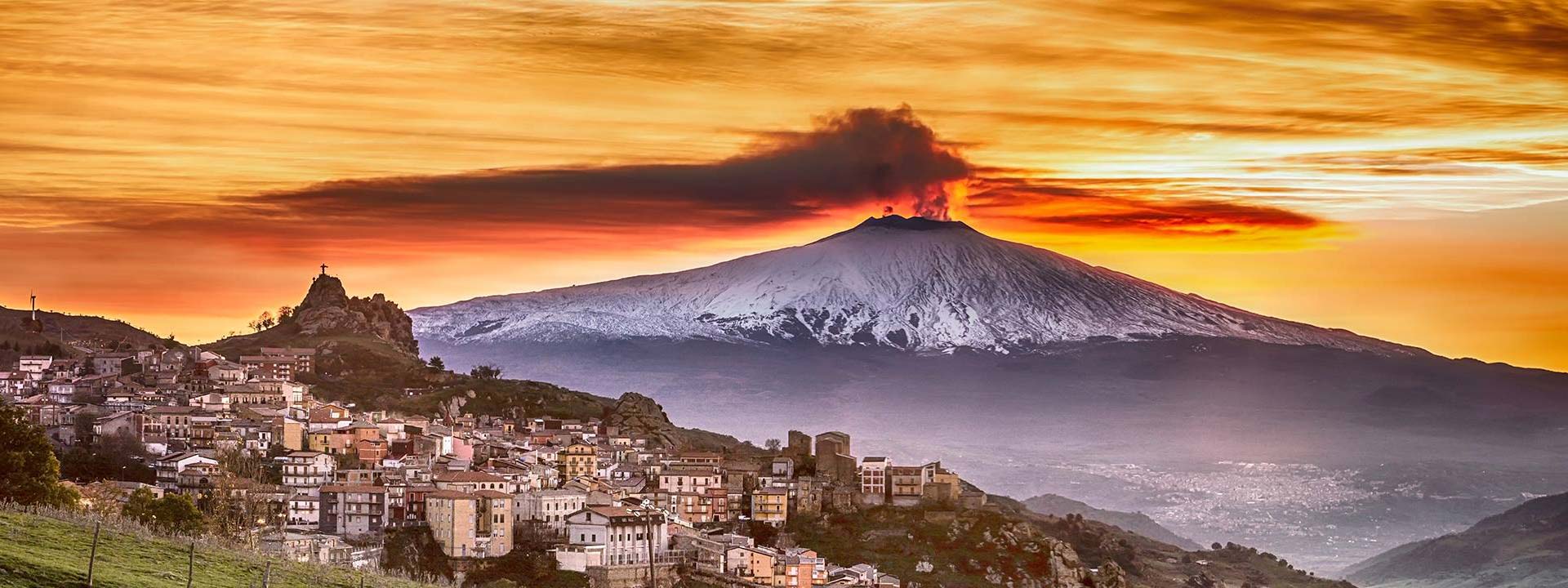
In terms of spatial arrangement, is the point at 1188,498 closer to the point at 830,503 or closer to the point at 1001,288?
the point at 1001,288

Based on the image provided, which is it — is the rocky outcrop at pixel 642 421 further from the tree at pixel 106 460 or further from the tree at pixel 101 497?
the tree at pixel 101 497

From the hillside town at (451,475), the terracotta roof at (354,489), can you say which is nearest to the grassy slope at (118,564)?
the hillside town at (451,475)

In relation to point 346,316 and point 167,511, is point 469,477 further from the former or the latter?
point 346,316

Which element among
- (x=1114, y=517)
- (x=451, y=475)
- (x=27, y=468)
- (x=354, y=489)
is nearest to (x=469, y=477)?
(x=451, y=475)

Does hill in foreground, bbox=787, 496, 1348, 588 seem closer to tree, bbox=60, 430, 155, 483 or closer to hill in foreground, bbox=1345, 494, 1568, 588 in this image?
tree, bbox=60, 430, 155, 483

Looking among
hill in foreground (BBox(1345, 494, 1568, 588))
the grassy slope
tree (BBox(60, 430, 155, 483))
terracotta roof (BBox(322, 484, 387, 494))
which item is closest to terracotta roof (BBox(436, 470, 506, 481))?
terracotta roof (BBox(322, 484, 387, 494))

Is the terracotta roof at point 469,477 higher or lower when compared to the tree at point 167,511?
higher
